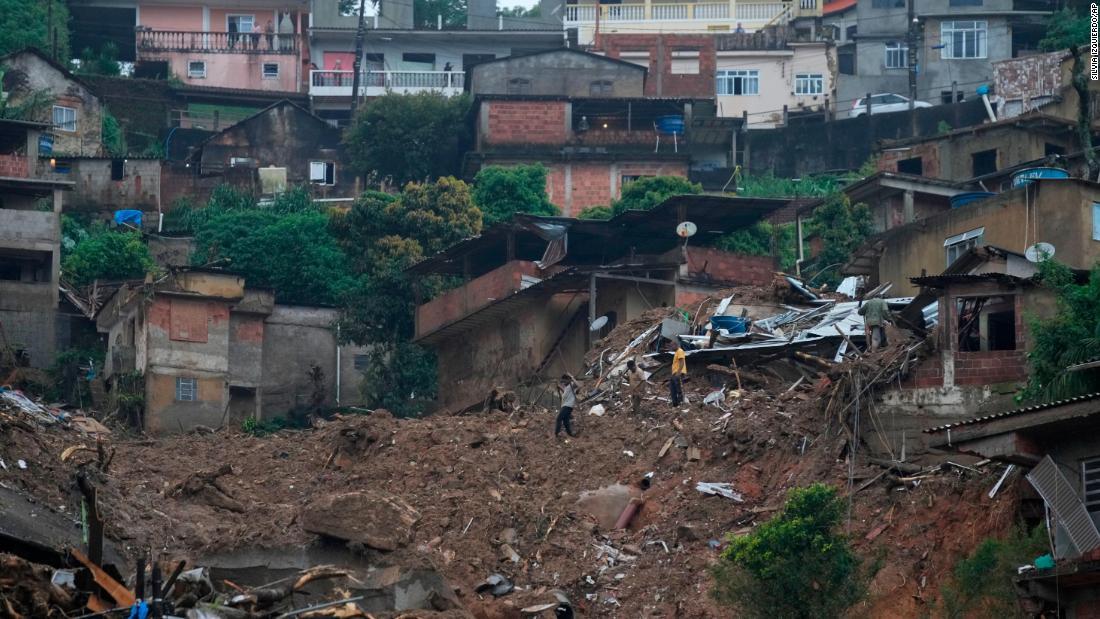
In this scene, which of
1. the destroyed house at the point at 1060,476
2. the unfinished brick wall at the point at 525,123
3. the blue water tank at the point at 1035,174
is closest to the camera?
Result: the destroyed house at the point at 1060,476

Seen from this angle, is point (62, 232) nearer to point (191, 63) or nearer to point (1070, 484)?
point (191, 63)

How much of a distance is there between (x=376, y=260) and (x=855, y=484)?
23.7 m

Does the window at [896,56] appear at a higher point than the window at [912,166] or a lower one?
higher

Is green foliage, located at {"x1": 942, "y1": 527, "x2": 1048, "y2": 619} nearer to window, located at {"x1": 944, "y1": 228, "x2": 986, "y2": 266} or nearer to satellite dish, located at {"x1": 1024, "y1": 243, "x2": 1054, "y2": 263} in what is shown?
satellite dish, located at {"x1": 1024, "y1": 243, "x2": 1054, "y2": 263}

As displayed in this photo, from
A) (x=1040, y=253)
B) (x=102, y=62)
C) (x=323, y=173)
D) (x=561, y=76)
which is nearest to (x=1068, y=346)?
(x=1040, y=253)

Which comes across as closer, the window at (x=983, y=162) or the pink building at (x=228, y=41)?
the window at (x=983, y=162)

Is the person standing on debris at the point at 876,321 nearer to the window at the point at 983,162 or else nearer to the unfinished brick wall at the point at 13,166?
the window at the point at 983,162

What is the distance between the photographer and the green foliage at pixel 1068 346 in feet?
77.9

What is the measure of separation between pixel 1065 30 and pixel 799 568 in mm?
42688

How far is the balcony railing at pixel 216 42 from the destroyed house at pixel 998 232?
32058mm

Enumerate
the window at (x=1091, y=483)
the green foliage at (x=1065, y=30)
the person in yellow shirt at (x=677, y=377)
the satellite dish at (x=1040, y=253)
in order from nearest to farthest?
the window at (x=1091, y=483), the satellite dish at (x=1040, y=253), the person in yellow shirt at (x=677, y=377), the green foliage at (x=1065, y=30)

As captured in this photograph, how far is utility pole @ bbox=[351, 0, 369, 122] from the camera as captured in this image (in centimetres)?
6462

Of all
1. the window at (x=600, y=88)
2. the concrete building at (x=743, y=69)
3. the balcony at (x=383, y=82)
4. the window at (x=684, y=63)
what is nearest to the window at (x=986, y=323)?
the window at (x=600, y=88)

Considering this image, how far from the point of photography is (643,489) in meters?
29.9
